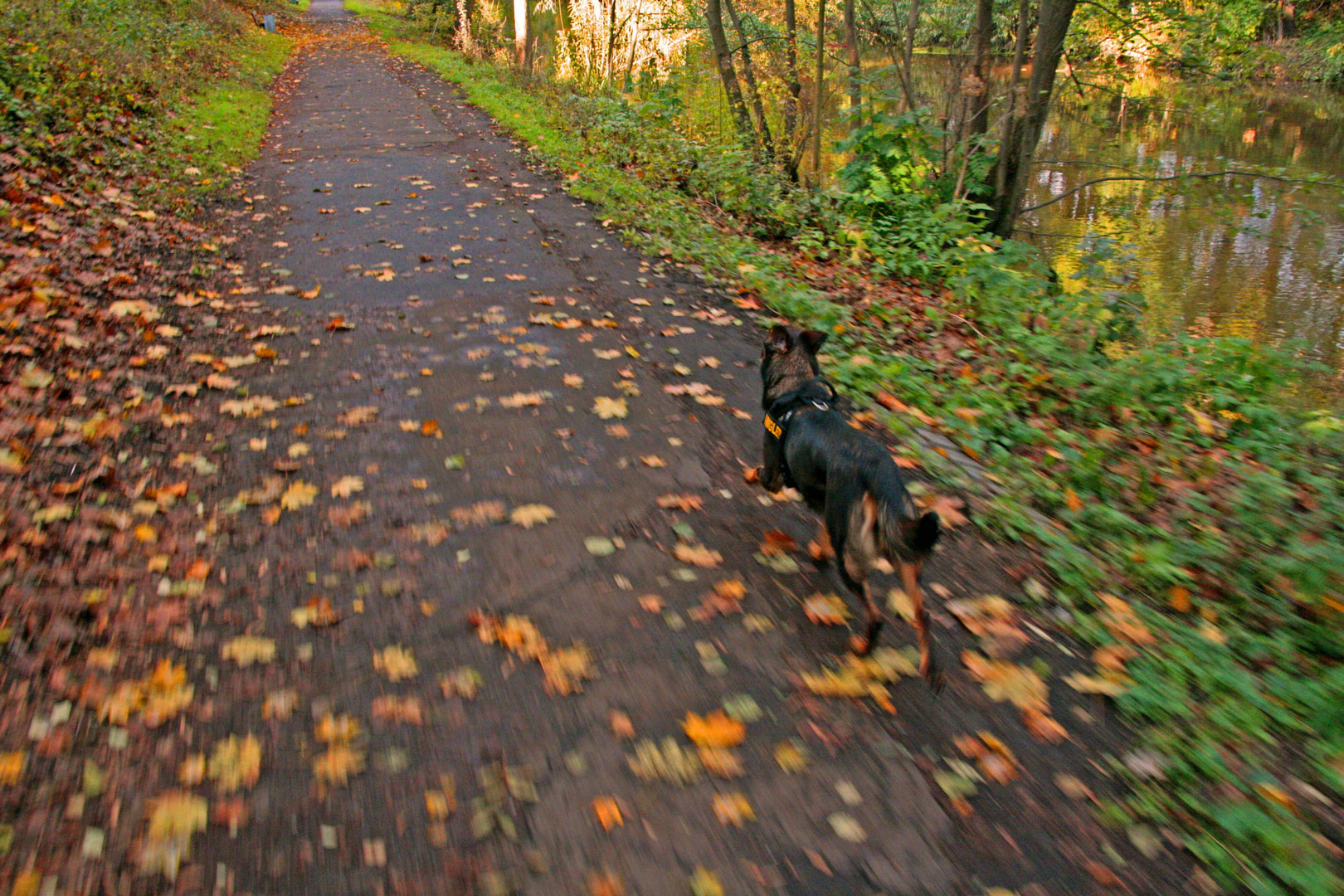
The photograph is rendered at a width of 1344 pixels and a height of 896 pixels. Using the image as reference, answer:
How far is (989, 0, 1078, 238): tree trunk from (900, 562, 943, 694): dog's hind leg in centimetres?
920

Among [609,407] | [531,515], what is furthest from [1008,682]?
[609,407]

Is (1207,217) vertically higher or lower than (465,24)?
lower

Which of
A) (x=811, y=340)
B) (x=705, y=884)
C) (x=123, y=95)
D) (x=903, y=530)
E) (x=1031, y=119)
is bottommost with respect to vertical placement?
(x=705, y=884)

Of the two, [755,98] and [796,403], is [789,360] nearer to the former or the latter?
[796,403]

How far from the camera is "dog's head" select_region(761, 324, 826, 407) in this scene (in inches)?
152

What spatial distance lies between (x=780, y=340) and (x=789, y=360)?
0.39 feet

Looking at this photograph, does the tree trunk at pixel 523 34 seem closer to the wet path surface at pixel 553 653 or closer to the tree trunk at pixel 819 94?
the tree trunk at pixel 819 94

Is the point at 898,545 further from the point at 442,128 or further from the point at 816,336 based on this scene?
the point at 442,128

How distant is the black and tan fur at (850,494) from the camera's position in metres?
2.74

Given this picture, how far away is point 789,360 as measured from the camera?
391 cm

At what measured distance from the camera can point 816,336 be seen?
3910 mm

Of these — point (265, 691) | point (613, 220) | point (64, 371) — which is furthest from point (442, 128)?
point (265, 691)

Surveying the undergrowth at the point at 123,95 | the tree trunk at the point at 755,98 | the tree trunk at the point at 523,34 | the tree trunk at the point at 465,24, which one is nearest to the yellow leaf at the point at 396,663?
the undergrowth at the point at 123,95

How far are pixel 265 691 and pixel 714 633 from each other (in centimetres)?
169
